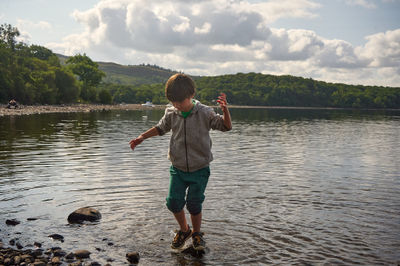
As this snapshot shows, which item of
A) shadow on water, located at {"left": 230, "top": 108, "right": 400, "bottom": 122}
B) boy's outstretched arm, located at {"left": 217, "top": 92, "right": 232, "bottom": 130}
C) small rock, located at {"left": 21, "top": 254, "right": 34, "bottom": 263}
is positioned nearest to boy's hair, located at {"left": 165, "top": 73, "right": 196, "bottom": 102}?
boy's outstretched arm, located at {"left": 217, "top": 92, "right": 232, "bottom": 130}

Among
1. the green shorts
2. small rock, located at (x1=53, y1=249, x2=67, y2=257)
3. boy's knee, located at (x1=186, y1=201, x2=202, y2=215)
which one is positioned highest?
the green shorts

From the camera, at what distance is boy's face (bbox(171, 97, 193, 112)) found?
5539 millimetres

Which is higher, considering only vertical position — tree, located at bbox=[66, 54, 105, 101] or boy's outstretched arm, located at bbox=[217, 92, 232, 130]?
tree, located at bbox=[66, 54, 105, 101]

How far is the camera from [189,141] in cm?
571

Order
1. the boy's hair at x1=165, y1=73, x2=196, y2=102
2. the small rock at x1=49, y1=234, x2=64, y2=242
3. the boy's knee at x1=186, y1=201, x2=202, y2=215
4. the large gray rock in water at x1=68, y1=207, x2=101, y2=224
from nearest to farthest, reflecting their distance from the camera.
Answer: the boy's hair at x1=165, y1=73, x2=196, y2=102 < the boy's knee at x1=186, y1=201, x2=202, y2=215 < the small rock at x1=49, y1=234, x2=64, y2=242 < the large gray rock in water at x1=68, y1=207, x2=101, y2=224

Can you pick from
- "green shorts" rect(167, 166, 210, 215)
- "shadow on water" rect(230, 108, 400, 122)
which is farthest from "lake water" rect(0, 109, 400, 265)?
"shadow on water" rect(230, 108, 400, 122)

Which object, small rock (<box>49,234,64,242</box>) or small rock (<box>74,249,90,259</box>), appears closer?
small rock (<box>74,249,90,259</box>)

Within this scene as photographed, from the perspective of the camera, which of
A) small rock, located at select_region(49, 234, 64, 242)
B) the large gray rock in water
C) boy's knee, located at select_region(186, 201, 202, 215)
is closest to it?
boy's knee, located at select_region(186, 201, 202, 215)

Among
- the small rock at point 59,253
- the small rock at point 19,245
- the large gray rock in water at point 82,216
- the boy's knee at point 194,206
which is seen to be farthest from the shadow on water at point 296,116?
the small rock at point 59,253

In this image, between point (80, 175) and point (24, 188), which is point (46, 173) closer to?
point (80, 175)

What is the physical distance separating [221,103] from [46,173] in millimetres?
9505

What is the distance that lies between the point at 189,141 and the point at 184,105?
585mm

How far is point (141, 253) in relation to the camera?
5.87m

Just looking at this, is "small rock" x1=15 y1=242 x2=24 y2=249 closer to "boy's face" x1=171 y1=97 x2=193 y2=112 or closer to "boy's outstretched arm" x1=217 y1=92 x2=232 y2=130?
"boy's face" x1=171 y1=97 x2=193 y2=112
